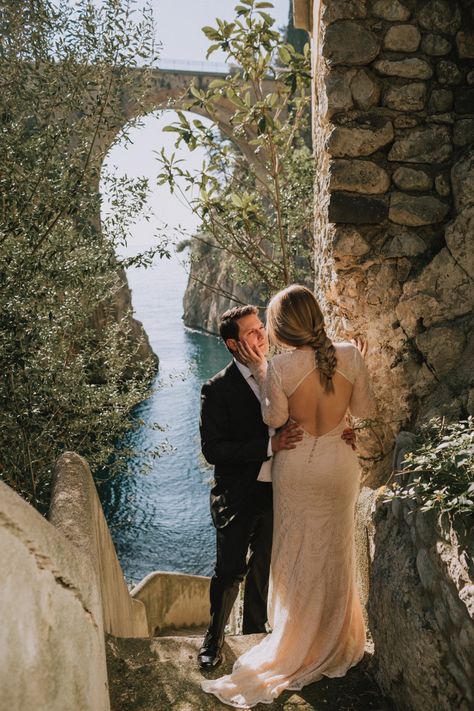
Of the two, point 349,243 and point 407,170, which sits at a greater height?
point 407,170

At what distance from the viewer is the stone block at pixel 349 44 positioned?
3240 millimetres

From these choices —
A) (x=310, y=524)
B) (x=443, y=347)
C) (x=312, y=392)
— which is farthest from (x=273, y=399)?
(x=443, y=347)

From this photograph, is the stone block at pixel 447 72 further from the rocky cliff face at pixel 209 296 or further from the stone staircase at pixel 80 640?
the rocky cliff face at pixel 209 296

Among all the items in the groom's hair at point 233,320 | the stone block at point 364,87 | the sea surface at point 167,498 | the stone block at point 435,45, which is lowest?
the sea surface at point 167,498

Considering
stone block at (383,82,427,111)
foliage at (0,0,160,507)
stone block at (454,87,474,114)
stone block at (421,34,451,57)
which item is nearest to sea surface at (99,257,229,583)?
foliage at (0,0,160,507)

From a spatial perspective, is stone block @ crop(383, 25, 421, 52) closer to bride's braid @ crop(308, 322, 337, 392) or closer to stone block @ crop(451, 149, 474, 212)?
stone block @ crop(451, 149, 474, 212)

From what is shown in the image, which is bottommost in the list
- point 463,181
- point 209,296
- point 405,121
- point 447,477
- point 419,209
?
point 209,296

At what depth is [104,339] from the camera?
5.62 metres

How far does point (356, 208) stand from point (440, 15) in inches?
42.4

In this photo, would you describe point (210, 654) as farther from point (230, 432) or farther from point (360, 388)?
point (360, 388)

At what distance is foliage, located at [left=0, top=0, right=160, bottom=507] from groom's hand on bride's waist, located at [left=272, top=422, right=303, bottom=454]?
5.90ft

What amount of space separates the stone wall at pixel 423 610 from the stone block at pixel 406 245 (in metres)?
1.38

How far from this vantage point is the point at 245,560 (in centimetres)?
321

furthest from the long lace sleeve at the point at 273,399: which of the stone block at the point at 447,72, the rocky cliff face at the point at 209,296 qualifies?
the rocky cliff face at the point at 209,296
